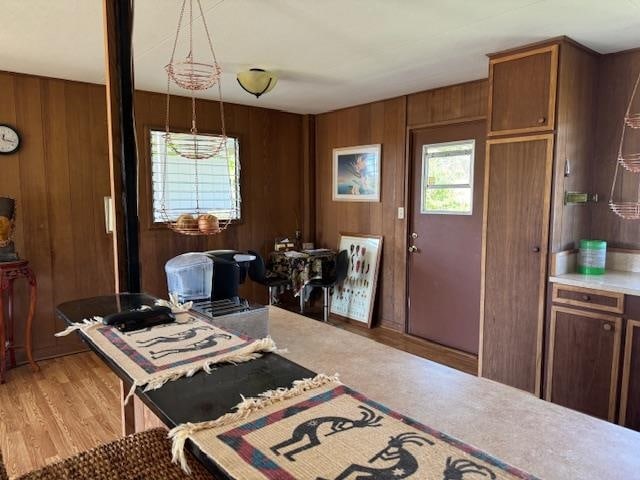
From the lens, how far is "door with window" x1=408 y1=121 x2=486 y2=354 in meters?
3.72

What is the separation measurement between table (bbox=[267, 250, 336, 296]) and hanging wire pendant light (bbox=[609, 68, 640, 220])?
260 cm

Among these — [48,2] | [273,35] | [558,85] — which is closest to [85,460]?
[48,2]

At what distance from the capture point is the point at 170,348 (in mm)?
1109

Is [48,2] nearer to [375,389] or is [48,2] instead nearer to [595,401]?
[375,389]

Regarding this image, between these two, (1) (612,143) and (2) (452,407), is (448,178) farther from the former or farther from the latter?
(2) (452,407)

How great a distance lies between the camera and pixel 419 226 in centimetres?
416

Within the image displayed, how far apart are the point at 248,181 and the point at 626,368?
3603 mm

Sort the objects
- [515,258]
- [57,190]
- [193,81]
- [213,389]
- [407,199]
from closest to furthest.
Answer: [213,389] → [193,81] → [515,258] → [57,190] → [407,199]

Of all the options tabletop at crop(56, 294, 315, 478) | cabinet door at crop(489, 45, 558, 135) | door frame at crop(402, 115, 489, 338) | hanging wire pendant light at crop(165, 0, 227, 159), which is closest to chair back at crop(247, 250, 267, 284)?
hanging wire pendant light at crop(165, 0, 227, 159)

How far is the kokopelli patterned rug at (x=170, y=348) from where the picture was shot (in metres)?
0.98

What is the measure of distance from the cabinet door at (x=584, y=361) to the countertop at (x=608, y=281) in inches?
6.4

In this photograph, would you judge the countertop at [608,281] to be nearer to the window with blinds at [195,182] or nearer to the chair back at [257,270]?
the chair back at [257,270]

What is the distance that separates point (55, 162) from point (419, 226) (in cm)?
319

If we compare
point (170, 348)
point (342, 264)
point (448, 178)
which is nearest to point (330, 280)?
point (342, 264)
